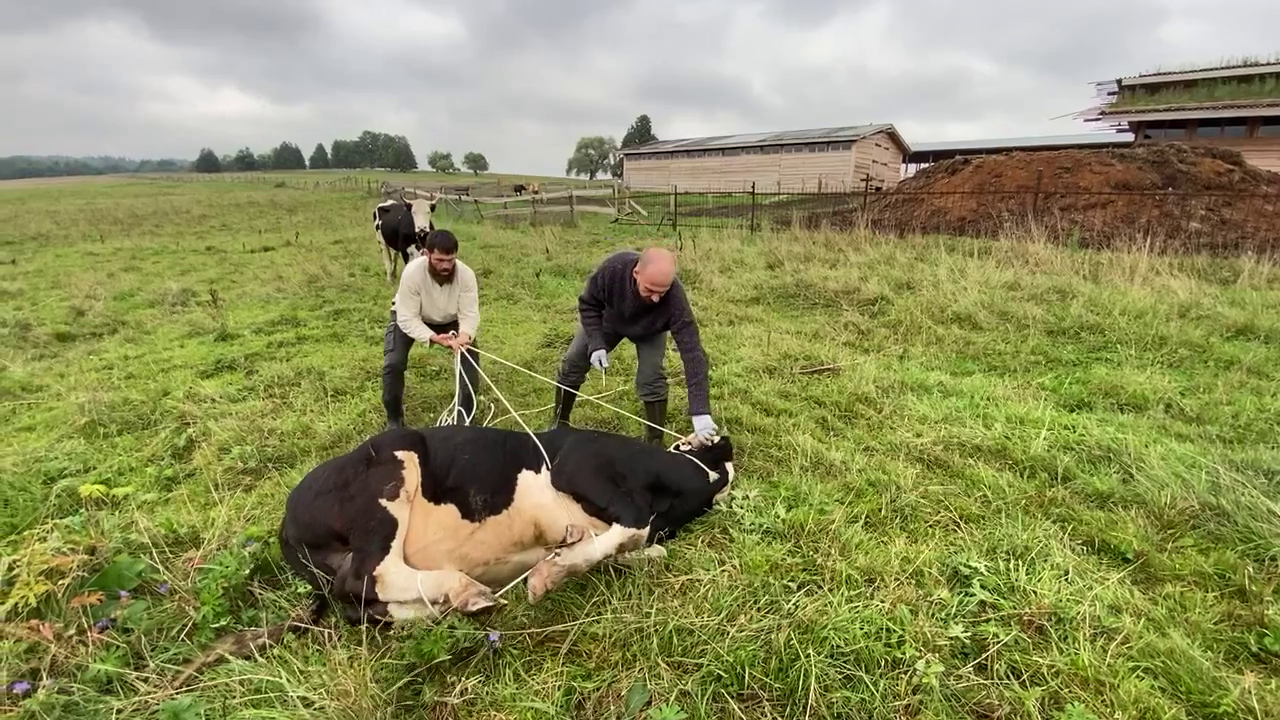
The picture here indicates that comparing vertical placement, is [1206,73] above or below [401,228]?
above

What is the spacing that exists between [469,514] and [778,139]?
31076mm

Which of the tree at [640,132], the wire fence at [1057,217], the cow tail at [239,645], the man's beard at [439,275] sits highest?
the tree at [640,132]

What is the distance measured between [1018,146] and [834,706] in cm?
3404

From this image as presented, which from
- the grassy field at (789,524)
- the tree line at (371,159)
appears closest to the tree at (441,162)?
the tree line at (371,159)

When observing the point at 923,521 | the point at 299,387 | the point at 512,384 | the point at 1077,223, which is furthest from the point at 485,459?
the point at 1077,223

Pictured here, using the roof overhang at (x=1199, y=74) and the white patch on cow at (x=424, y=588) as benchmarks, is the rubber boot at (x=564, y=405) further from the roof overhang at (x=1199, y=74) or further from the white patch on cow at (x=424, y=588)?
the roof overhang at (x=1199, y=74)

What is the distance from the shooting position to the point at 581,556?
2.60 meters

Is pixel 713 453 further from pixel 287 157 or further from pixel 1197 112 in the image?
pixel 287 157

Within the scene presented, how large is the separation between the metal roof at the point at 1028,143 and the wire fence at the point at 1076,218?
17.8 meters

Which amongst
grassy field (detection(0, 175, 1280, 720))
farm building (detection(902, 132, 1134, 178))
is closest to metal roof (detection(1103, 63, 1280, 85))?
farm building (detection(902, 132, 1134, 178))

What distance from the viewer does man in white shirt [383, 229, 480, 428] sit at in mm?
4020

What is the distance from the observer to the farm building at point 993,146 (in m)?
28.6

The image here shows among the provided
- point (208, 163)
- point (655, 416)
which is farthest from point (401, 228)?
point (208, 163)

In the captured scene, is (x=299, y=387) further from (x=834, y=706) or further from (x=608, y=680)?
(x=834, y=706)
